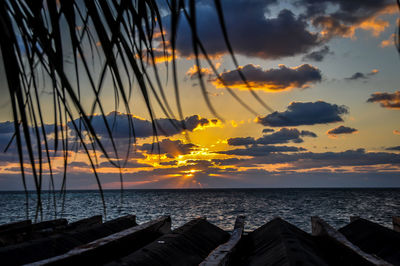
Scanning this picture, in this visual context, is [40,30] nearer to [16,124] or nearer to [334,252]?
[16,124]

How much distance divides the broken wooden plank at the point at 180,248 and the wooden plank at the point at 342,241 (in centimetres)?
161

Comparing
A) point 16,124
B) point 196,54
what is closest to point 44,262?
point 16,124

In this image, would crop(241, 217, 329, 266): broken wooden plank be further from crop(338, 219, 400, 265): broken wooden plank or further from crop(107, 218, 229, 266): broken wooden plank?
crop(338, 219, 400, 265): broken wooden plank

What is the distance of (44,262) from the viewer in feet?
11.3

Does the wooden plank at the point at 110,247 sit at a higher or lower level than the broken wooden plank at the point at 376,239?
higher

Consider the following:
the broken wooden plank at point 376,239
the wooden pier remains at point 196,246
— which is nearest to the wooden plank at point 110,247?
the wooden pier remains at point 196,246

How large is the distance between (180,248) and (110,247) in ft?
2.92

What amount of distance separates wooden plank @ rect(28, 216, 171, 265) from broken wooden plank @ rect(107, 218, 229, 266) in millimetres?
395

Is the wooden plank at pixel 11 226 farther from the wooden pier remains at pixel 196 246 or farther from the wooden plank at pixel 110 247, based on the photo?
the wooden plank at pixel 110 247

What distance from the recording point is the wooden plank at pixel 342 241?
335 centimetres

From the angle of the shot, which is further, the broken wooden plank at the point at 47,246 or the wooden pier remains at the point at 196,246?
the broken wooden plank at the point at 47,246

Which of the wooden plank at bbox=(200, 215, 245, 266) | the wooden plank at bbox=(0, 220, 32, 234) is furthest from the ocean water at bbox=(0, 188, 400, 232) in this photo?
the wooden plank at bbox=(200, 215, 245, 266)

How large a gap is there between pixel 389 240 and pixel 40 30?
5.19 meters

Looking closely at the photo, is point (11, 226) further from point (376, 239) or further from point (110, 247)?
point (376, 239)
